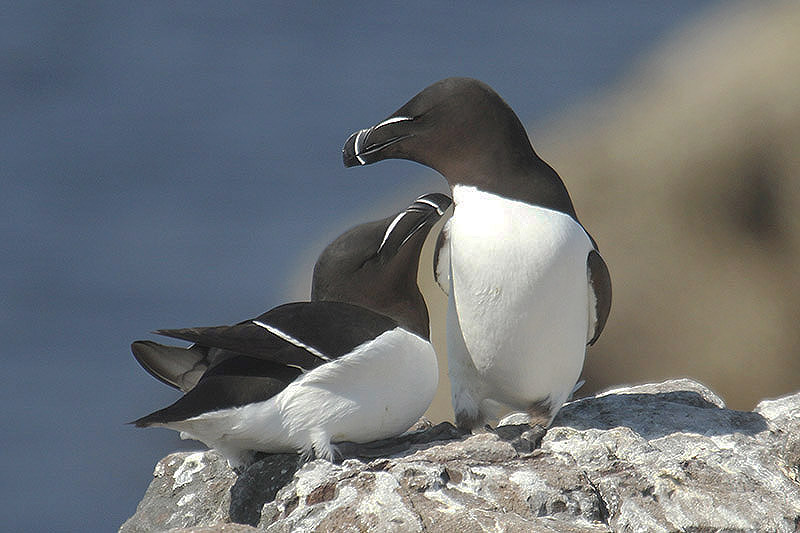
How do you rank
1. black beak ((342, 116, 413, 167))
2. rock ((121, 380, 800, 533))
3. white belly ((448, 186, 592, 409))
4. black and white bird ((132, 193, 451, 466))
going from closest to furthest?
rock ((121, 380, 800, 533)), black and white bird ((132, 193, 451, 466)), white belly ((448, 186, 592, 409)), black beak ((342, 116, 413, 167))

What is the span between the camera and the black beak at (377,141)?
4.76m

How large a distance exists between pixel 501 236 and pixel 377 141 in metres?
0.63

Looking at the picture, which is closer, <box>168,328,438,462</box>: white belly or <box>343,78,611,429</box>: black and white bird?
<box>168,328,438,462</box>: white belly

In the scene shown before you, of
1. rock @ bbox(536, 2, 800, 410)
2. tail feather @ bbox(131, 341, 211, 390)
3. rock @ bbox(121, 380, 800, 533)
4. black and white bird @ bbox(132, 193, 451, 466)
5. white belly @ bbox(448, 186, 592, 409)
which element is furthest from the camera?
rock @ bbox(536, 2, 800, 410)

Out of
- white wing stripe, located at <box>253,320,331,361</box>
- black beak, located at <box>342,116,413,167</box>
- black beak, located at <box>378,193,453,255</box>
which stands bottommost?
white wing stripe, located at <box>253,320,331,361</box>

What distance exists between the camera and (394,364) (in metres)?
4.65

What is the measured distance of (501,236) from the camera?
4.65m

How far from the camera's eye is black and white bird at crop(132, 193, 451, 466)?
4.48m

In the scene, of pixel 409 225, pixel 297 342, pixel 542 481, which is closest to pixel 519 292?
pixel 409 225

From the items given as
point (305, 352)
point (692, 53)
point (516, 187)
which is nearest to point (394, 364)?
point (305, 352)

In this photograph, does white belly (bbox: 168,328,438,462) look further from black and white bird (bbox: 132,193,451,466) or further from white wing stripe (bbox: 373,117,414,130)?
white wing stripe (bbox: 373,117,414,130)

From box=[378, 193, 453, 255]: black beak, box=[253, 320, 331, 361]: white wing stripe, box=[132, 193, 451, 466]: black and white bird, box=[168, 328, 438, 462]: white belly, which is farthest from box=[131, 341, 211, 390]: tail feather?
box=[378, 193, 453, 255]: black beak

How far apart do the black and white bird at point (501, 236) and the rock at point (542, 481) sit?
1.11 ft

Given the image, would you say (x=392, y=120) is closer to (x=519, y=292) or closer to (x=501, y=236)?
(x=501, y=236)
